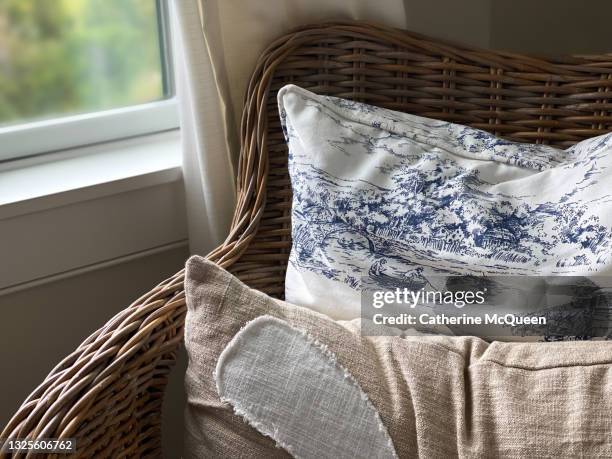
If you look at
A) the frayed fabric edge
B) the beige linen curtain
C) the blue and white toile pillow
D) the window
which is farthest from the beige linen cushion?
the window

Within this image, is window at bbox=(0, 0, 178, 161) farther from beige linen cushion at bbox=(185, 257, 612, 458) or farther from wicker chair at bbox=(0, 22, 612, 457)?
beige linen cushion at bbox=(185, 257, 612, 458)

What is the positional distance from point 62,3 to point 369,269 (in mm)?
727

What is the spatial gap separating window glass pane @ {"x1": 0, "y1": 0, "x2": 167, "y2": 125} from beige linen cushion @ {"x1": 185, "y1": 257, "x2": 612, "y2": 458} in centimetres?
62

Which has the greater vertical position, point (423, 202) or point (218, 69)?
point (218, 69)

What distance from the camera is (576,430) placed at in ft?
2.32

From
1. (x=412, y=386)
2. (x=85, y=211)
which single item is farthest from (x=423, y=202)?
(x=85, y=211)

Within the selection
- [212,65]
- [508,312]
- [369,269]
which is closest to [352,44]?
[212,65]

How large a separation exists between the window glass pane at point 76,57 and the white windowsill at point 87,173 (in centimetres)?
8

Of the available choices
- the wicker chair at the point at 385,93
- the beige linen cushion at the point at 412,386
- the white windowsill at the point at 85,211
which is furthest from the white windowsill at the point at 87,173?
the beige linen cushion at the point at 412,386

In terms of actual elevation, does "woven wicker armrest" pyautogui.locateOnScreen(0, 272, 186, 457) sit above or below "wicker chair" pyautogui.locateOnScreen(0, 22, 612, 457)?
below

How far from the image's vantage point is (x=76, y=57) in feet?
4.35

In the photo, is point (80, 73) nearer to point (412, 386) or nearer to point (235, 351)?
point (235, 351)

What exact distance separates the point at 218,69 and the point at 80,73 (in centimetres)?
32

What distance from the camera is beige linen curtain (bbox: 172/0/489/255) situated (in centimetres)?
114
